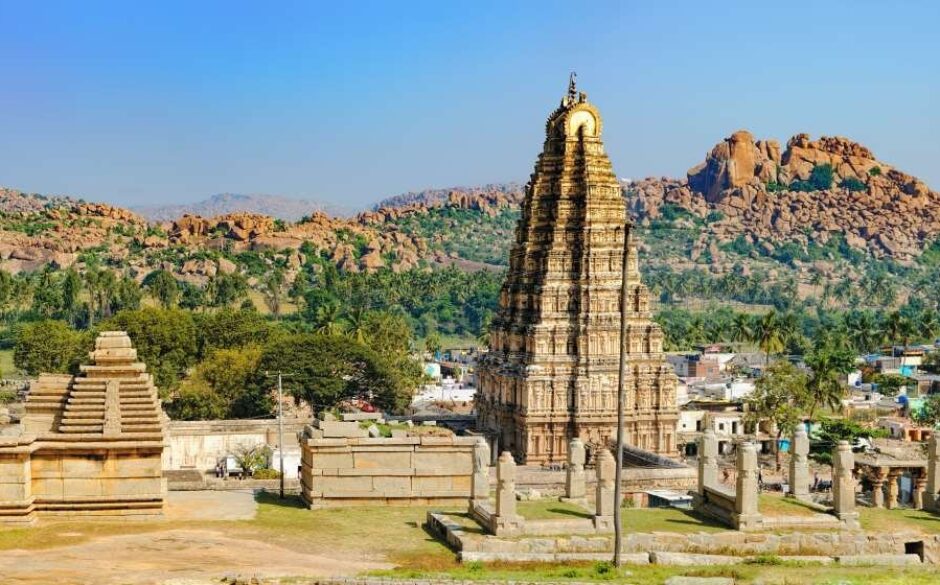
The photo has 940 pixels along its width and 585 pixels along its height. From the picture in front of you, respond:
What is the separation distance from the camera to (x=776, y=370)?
77.2 m

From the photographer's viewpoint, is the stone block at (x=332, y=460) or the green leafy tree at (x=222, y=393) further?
the green leafy tree at (x=222, y=393)

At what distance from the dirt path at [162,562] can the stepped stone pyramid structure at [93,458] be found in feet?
4.83

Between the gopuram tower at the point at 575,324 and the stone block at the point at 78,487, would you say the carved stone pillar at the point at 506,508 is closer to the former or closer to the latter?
the stone block at the point at 78,487

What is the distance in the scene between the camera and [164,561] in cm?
2116

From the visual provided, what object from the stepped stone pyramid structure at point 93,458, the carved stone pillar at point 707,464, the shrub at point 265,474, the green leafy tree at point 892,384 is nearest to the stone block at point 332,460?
the stepped stone pyramid structure at point 93,458

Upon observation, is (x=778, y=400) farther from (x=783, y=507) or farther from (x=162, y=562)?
(x=162, y=562)

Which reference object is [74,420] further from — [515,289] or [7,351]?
[7,351]

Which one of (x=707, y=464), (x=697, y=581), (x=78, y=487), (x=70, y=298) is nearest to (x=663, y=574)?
(x=697, y=581)

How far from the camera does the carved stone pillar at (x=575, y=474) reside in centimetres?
2795

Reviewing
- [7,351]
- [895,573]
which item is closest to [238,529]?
[895,573]

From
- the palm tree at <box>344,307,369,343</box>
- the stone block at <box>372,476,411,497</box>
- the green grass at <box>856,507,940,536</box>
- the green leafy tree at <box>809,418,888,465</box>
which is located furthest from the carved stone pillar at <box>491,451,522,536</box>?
the palm tree at <box>344,307,369,343</box>

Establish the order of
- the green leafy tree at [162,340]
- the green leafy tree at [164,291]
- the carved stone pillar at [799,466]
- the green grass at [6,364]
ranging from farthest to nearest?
1. the green leafy tree at [164,291]
2. the green grass at [6,364]
3. the green leafy tree at [162,340]
4. the carved stone pillar at [799,466]

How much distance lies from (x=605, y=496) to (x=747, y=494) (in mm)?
2462

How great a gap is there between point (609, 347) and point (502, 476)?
35.7 meters
